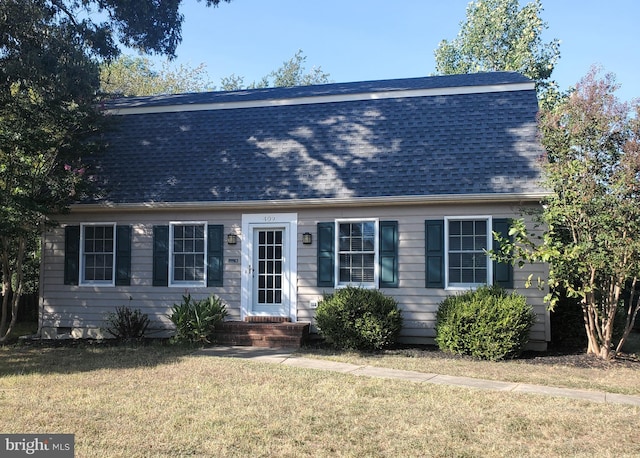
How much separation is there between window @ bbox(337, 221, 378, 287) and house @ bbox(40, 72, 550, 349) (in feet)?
0.07

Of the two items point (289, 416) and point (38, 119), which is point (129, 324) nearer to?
point (38, 119)

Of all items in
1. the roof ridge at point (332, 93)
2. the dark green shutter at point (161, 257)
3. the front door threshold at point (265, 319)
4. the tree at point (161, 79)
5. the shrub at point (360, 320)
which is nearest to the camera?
the shrub at point (360, 320)

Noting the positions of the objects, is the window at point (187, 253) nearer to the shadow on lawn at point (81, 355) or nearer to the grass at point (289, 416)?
the shadow on lawn at point (81, 355)

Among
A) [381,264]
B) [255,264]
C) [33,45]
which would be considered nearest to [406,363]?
[381,264]

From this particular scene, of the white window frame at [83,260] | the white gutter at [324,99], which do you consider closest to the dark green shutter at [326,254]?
the white gutter at [324,99]

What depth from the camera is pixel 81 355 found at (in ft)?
32.5

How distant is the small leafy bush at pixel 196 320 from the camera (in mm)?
10797

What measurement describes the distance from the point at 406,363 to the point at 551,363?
2420 mm

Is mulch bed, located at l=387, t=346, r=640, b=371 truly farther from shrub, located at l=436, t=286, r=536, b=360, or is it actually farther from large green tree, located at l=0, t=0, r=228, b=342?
large green tree, located at l=0, t=0, r=228, b=342

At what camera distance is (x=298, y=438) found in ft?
17.0

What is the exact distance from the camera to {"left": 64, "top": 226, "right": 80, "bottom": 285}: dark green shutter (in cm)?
1240

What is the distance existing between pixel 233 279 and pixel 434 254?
4029 millimetres

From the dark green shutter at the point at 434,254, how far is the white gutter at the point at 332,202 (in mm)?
472
